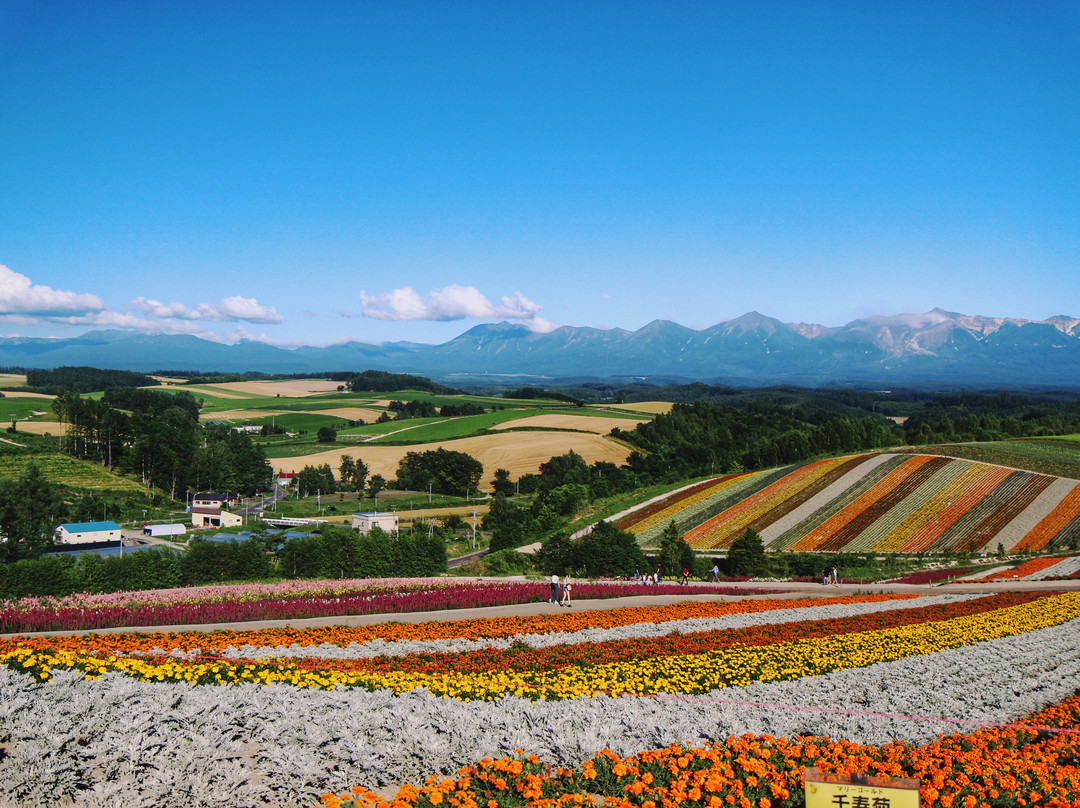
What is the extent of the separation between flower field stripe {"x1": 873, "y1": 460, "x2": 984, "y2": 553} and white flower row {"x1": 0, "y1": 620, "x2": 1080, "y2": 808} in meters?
41.8

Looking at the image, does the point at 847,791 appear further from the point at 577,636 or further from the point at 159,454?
the point at 159,454

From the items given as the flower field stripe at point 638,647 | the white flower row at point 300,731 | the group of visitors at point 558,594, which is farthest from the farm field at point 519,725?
the group of visitors at point 558,594

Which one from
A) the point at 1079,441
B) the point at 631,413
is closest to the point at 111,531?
the point at 1079,441

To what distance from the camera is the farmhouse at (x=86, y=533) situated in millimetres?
60719

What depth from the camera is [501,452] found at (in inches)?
4456

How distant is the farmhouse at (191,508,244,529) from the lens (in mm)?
76312

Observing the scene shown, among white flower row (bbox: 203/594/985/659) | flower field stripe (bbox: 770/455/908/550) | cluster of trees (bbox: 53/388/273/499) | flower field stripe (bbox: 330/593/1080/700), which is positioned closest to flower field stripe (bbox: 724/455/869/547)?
flower field stripe (bbox: 770/455/908/550)

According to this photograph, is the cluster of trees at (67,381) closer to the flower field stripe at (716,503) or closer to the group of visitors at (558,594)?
the flower field stripe at (716,503)

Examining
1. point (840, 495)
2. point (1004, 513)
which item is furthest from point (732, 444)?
point (1004, 513)

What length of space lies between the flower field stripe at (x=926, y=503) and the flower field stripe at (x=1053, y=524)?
642cm

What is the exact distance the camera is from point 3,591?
23.9 meters

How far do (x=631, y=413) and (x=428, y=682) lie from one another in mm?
151024

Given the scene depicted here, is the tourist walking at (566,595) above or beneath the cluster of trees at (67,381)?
beneath

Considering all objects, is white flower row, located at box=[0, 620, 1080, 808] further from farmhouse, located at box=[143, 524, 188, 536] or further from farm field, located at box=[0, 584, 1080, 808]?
farmhouse, located at box=[143, 524, 188, 536]
